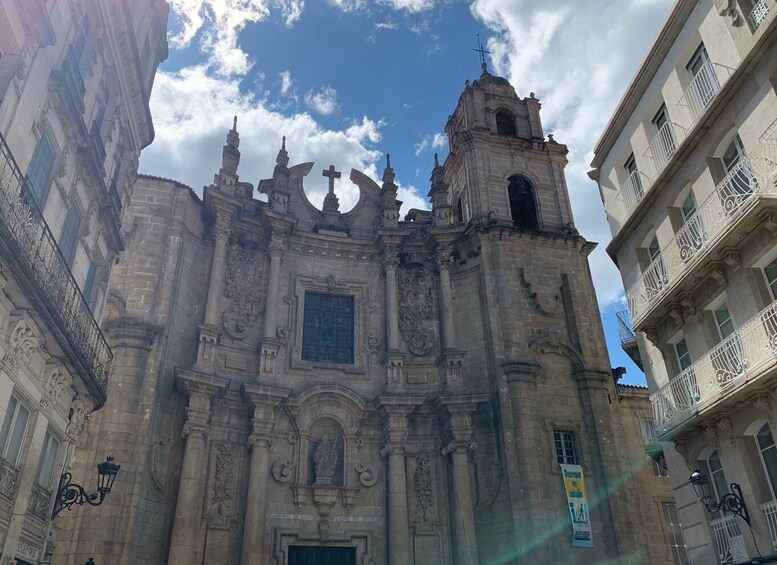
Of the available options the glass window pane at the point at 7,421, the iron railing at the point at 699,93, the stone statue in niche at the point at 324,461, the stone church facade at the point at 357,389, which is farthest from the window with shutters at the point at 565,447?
the glass window pane at the point at 7,421

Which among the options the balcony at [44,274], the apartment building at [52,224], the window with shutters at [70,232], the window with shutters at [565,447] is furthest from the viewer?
the window with shutters at [565,447]

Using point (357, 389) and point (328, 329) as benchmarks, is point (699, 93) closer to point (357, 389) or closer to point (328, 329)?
point (357, 389)

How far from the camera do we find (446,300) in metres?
22.0

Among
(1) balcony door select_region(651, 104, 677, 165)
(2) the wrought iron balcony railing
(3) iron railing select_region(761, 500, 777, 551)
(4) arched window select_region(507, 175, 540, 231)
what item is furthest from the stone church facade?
(2) the wrought iron balcony railing

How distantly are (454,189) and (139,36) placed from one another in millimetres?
13279

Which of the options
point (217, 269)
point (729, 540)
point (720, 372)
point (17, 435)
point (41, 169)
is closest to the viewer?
point (17, 435)

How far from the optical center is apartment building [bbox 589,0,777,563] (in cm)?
1090

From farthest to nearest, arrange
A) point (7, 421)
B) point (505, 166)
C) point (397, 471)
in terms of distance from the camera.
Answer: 1. point (505, 166)
2. point (397, 471)
3. point (7, 421)

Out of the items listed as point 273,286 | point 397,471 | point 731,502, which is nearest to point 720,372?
point 731,502

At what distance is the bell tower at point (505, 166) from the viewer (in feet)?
79.0

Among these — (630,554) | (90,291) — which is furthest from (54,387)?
(630,554)

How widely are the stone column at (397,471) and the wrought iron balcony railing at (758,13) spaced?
495 inches

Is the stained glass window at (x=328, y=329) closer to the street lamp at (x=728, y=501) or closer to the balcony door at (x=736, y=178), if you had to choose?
the street lamp at (x=728, y=501)

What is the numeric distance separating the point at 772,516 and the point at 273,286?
574 inches
